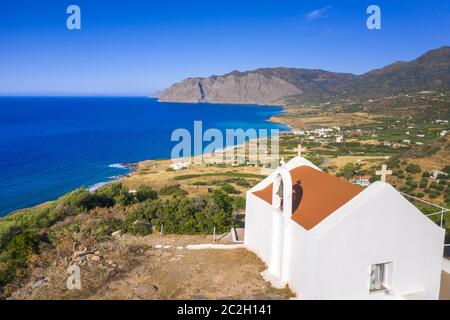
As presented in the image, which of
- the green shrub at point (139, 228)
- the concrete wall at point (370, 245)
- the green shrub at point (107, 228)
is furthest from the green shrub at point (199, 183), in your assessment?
the concrete wall at point (370, 245)

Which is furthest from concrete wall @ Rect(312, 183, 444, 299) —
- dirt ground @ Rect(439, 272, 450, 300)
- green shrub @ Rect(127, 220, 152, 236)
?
green shrub @ Rect(127, 220, 152, 236)

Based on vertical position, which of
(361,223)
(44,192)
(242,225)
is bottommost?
(44,192)

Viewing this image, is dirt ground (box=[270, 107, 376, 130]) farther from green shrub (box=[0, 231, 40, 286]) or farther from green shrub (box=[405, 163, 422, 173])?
green shrub (box=[0, 231, 40, 286])

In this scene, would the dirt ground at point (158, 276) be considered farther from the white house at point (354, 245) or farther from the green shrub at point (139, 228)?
the green shrub at point (139, 228)

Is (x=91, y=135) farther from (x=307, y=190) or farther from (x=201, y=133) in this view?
(x=307, y=190)

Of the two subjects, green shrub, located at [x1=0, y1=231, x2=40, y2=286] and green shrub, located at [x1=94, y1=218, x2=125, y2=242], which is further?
green shrub, located at [x1=94, y1=218, x2=125, y2=242]

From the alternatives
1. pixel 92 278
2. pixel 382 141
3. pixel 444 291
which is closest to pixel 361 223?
pixel 444 291
